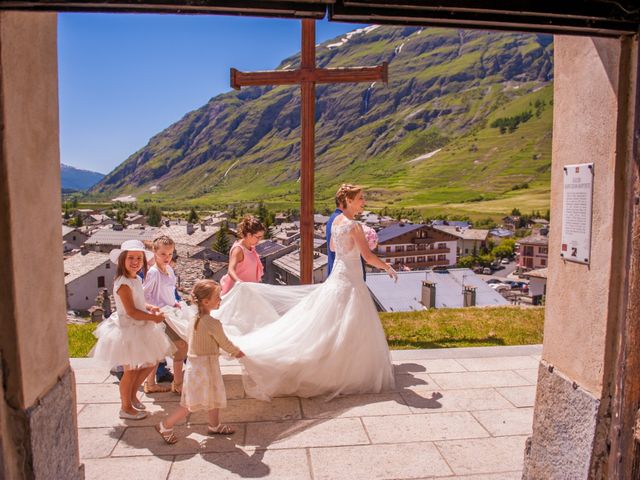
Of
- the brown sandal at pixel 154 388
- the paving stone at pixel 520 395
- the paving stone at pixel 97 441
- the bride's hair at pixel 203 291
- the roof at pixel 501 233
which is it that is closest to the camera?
the paving stone at pixel 97 441

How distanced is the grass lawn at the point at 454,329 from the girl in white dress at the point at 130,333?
242 cm

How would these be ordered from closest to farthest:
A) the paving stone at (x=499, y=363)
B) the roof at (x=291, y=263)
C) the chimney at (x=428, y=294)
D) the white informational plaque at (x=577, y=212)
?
the white informational plaque at (x=577, y=212) → the paving stone at (x=499, y=363) → the roof at (x=291, y=263) → the chimney at (x=428, y=294)

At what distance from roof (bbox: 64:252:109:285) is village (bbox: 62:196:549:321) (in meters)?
0.11

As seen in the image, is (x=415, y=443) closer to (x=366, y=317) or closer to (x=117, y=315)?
(x=366, y=317)

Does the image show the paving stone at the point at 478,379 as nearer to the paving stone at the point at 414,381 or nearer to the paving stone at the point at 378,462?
the paving stone at the point at 414,381

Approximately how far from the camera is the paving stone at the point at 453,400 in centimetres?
523

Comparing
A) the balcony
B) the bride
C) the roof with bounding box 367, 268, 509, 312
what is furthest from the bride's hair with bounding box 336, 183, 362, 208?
the balcony

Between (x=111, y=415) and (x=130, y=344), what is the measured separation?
30.2 inches

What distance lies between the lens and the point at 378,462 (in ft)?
13.7

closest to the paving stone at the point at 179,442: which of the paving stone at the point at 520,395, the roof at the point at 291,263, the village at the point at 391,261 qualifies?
the paving stone at the point at 520,395

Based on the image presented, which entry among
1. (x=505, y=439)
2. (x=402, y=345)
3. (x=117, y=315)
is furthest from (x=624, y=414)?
(x=402, y=345)

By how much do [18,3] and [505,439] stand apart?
458 cm

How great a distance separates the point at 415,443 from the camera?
4.48m

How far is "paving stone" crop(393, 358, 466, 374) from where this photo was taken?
Answer: 634 centimetres
